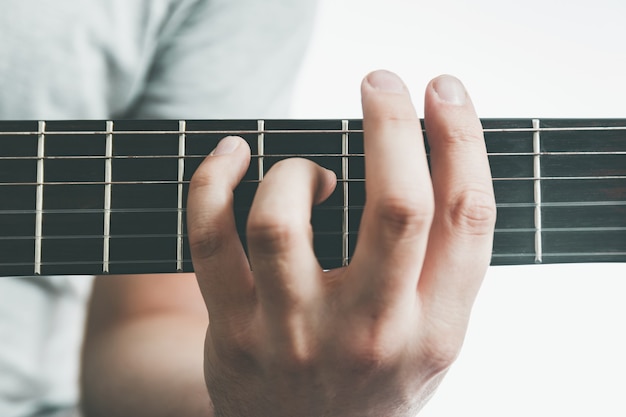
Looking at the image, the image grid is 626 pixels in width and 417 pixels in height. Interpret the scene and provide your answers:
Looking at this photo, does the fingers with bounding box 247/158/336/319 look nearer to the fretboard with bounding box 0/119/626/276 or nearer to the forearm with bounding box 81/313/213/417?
the fretboard with bounding box 0/119/626/276

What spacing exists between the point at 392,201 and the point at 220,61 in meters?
0.67

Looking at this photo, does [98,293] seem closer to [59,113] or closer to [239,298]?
[59,113]

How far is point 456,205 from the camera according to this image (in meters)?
0.55

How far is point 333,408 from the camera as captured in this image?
0.60 metres

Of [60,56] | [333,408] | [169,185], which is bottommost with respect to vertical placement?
[333,408]

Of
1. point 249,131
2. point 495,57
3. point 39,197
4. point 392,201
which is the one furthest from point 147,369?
point 495,57

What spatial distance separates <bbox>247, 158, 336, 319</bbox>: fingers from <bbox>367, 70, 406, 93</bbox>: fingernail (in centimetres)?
11

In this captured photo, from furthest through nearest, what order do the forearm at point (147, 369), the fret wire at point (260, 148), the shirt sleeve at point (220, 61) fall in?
1. the shirt sleeve at point (220, 61)
2. the forearm at point (147, 369)
3. the fret wire at point (260, 148)

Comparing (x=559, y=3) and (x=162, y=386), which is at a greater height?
(x=559, y=3)

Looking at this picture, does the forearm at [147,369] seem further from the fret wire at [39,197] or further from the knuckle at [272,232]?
the knuckle at [272,232]

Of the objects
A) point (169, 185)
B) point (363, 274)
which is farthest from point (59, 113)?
point (363, 274)

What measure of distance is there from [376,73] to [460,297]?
0.81 feet

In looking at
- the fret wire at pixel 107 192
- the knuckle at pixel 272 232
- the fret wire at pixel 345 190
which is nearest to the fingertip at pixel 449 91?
the fret wire at pixel 345 190

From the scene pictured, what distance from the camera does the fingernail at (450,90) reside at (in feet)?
1.86
